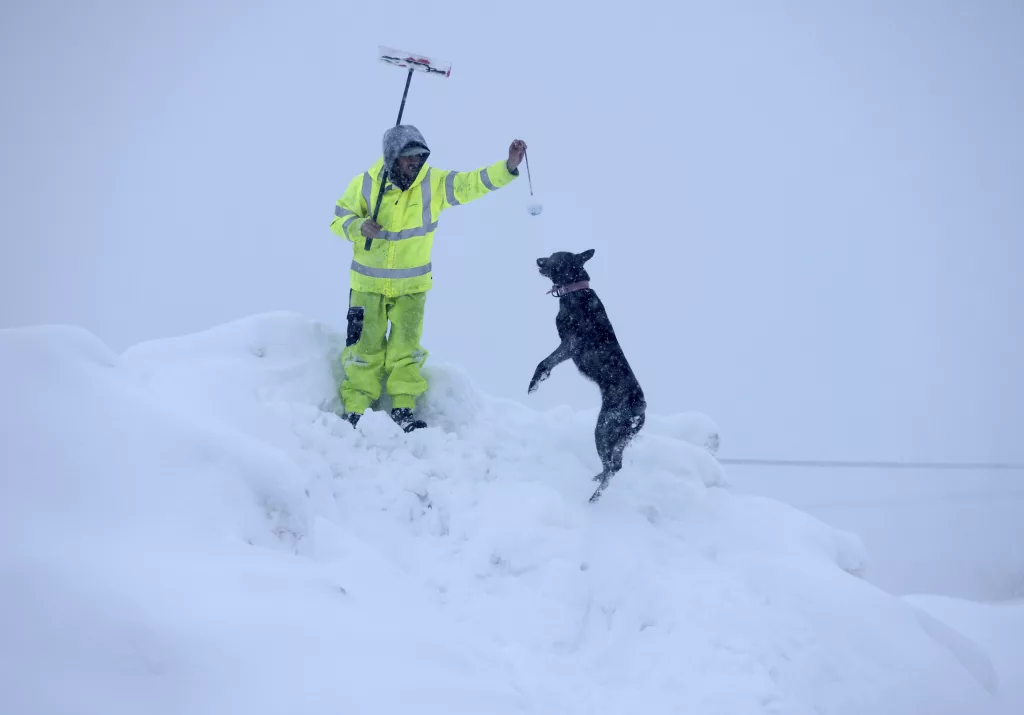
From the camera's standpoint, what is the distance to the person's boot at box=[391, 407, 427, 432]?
411 cm

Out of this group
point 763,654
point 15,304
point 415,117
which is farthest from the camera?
point 415,117

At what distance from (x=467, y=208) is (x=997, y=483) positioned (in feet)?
234

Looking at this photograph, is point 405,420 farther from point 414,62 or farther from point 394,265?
point 414,62

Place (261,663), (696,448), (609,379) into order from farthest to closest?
(696,448), (609,379), (261,663)

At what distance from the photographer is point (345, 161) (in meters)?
146

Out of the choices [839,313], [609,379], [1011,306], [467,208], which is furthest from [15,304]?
[1011,306]

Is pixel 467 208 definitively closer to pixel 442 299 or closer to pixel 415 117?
pixel 442 299

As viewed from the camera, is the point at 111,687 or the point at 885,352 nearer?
the point at 111,687

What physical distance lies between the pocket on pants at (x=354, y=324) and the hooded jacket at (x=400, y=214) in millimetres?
135

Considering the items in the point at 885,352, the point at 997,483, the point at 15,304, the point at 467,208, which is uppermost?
the point at 467,208

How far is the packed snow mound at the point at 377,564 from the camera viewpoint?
1674mm

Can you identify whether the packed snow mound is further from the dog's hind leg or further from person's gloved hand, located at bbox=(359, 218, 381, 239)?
person's gloved hand, located at bbox=(359, 218, 381, 239)

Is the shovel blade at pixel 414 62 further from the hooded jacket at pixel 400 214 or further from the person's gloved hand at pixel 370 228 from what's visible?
the person's gloved hand at pixel 370 228

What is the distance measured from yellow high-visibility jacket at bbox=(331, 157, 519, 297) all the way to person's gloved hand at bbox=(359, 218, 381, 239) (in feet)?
0.41
